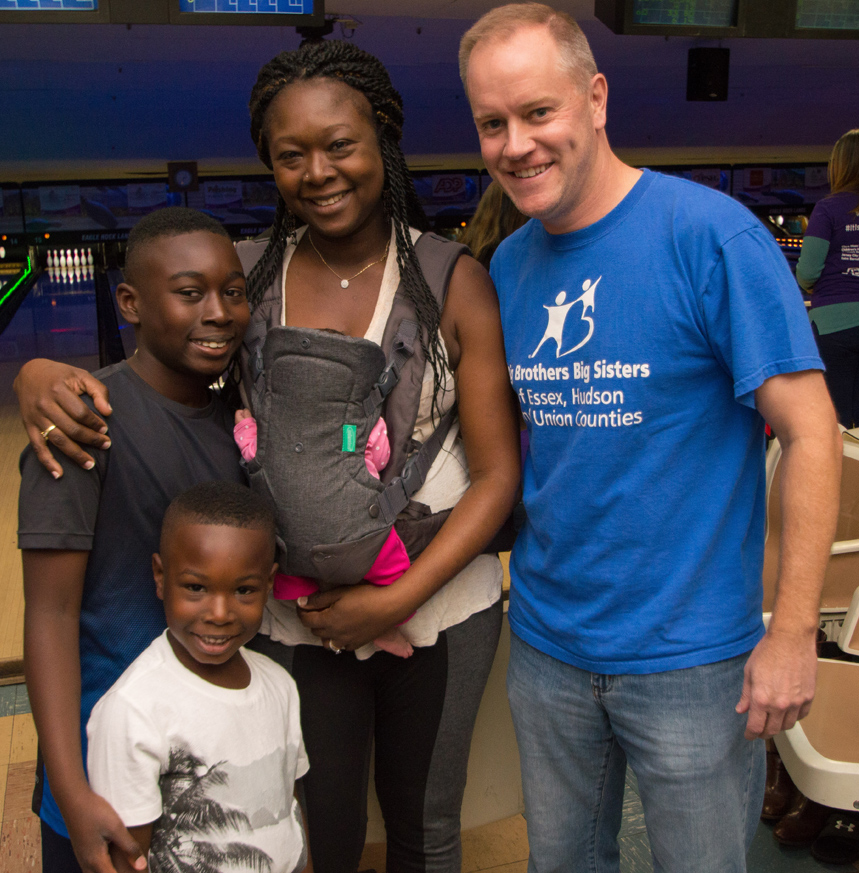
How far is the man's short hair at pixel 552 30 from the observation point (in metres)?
1.01

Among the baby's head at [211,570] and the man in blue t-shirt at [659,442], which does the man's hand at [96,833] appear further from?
the man in blue t-shirt at [659,442]

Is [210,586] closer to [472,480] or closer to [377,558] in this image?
[377,558]

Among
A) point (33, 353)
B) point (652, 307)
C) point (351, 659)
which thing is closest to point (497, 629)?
point (351, 659)

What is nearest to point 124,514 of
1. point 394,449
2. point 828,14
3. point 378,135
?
point 394,449

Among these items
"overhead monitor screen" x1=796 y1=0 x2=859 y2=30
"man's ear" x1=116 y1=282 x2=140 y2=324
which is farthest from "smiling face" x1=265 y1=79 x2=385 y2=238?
"overhead monitor screen" x1=796 y1=0 x2=859 y2=30

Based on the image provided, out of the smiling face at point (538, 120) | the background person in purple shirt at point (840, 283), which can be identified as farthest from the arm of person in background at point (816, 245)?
the smiling face at point (538, 120)

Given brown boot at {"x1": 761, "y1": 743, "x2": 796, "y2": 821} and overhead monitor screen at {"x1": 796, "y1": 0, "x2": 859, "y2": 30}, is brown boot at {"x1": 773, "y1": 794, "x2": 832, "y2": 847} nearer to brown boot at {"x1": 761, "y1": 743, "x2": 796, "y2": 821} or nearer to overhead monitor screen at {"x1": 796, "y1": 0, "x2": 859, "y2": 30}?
brown boot at {"x1": 761, "y1": 743, "x2": 796, "y2": 821}

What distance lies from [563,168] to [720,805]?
0.76 meters

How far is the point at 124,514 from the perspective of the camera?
1061 mm

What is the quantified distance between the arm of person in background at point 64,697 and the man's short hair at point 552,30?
0.75m

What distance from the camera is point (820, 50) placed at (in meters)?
6.78

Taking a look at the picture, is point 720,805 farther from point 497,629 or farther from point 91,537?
point 91,537

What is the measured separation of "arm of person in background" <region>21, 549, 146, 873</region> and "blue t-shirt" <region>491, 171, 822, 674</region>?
1.83 feet

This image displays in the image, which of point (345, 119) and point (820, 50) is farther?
point (820, 50)
